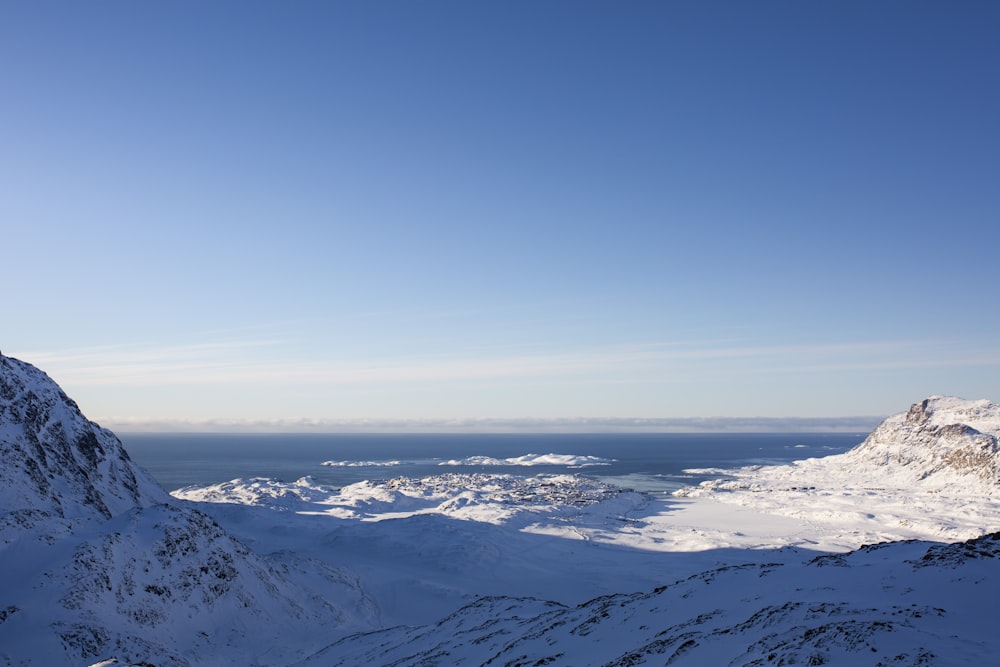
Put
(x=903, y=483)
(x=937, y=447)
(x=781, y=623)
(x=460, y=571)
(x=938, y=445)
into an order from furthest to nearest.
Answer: (x=938, y=445), (x=937, y=447), (x=903, y=483), (x=460, y=571), (x=781, y=623)

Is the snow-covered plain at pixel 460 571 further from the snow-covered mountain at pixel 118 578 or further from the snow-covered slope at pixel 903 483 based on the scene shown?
the snow-covered slope at pixel 903 483

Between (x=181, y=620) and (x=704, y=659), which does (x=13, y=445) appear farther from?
(x=704, y=659)

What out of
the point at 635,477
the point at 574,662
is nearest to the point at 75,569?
the point at 574,662

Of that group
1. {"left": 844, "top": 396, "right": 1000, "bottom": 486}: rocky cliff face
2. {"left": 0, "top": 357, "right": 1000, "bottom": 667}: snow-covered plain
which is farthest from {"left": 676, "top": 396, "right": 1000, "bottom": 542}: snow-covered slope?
{"left": 0, "top": 357, "right": 1000, "bottom": 667}: snow-covered plain

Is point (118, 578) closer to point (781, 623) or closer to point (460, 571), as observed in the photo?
point (460, 571)

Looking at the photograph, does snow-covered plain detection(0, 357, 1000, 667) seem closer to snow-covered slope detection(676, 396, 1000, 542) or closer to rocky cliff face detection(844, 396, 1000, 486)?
snow-covered slope detection(676, 396, 1000, 542)

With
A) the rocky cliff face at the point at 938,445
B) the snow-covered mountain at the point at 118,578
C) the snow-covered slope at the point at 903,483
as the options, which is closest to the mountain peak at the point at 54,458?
the snow-covered mountain at the point at 118,578

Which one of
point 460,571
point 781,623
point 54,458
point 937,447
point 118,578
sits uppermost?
point 54,458

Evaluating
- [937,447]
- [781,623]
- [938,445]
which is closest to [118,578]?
[781,623]
